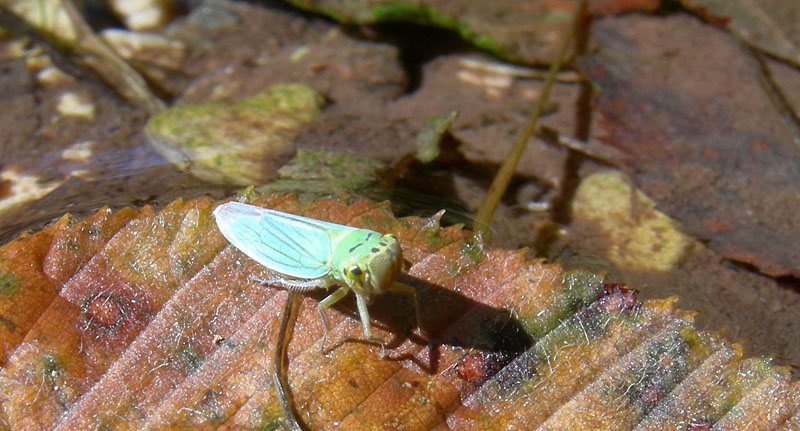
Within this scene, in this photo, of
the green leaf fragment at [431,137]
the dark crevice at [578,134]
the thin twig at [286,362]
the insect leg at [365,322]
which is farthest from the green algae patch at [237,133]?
the dark crevice at [578,134]

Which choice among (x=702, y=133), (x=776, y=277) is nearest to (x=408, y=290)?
(x=776, y=277)

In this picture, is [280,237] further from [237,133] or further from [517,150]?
[517,150]

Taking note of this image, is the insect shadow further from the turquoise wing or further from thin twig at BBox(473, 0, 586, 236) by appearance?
thin twig at BBox(473, 0, 586, 236)

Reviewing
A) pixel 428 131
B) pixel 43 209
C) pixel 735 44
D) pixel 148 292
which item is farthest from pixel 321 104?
pixel 735 44

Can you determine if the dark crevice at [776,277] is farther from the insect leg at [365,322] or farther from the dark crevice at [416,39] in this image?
the dark crevice at [416,39]

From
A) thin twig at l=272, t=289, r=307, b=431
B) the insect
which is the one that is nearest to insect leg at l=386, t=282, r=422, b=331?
the insect

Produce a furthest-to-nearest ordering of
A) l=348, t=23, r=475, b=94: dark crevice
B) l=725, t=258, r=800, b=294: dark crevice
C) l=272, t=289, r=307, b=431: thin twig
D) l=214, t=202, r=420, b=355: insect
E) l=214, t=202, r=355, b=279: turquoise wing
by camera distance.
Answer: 1. l=348, t=23, r=475, b=94: dark crevice
2. l=725, t=258, r=800, b=294: dark crevice
3. l=214, t=202, r=355, b=279: turquoise wing
4. l=214, t=202, r=420, b=355: insect
5. l=272, t=289, r=307, b=431: thin twig
